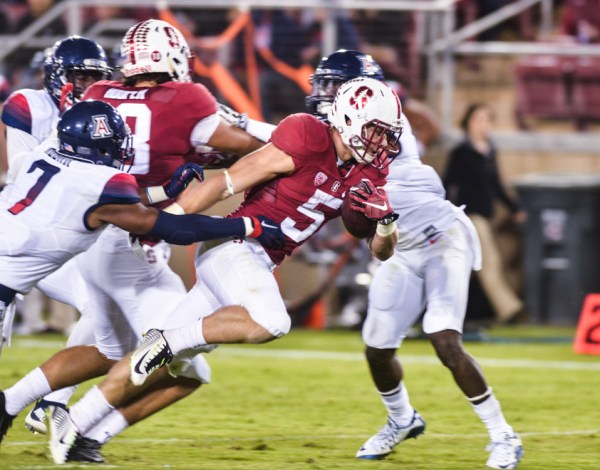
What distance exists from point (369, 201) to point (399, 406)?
1.32m

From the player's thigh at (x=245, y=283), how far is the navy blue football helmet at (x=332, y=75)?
90 centimetres

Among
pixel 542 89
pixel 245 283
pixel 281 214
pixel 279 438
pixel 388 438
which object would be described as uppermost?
pixel 281 214

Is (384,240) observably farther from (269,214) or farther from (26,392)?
(26,392)

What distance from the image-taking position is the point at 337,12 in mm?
12430

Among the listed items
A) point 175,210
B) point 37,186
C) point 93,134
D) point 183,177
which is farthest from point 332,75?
point 37,186

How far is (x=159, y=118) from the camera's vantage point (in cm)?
592

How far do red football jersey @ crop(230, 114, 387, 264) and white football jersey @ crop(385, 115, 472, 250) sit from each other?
22.1 inches

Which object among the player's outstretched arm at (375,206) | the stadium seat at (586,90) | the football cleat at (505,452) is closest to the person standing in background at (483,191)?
the stadium seat at (586,90)

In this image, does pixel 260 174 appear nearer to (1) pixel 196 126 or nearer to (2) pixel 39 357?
(1) pixel 196 126

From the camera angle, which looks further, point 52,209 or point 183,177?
point 183,177

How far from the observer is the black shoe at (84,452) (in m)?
5.69

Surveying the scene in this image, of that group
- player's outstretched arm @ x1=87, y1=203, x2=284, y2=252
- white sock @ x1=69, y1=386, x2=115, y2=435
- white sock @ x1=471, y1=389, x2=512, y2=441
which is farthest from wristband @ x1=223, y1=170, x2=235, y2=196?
white sock @ x1=471, y1=389, x2=512, y2=441

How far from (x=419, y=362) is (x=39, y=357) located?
287cm

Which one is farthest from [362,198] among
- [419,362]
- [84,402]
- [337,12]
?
[337,12]
